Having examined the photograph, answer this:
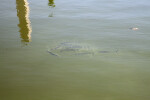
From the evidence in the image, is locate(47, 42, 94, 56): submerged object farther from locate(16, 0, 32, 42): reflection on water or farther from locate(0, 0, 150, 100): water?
locate(16, 0, 32, 42): reflection on water

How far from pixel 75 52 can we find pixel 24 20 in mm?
1395

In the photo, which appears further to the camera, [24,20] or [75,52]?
[24,20]

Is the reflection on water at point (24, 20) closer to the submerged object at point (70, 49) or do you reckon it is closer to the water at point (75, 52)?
the water at point (75, 52)

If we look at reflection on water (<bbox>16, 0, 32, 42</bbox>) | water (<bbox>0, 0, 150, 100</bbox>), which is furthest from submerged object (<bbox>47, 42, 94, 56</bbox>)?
reflection on water (<bbox>16, 0, 32, 42</bbox>)

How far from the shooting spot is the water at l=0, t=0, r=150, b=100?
1.96m

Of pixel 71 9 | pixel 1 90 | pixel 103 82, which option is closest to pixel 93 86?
pixel 103 82

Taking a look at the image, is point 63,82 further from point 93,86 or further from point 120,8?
point 120,8

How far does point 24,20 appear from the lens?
11.7 ft

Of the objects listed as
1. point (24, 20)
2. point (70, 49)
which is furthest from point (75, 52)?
point (24, 20)

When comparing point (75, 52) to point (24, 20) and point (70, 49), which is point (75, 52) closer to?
point (70, 49)

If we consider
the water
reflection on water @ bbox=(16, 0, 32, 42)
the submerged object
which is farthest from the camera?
reflection on water @ bbox=(16, 0, 32, 42)

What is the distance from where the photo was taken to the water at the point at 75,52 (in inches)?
77.1

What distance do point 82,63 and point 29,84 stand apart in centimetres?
68

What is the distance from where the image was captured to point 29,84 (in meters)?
2.02
